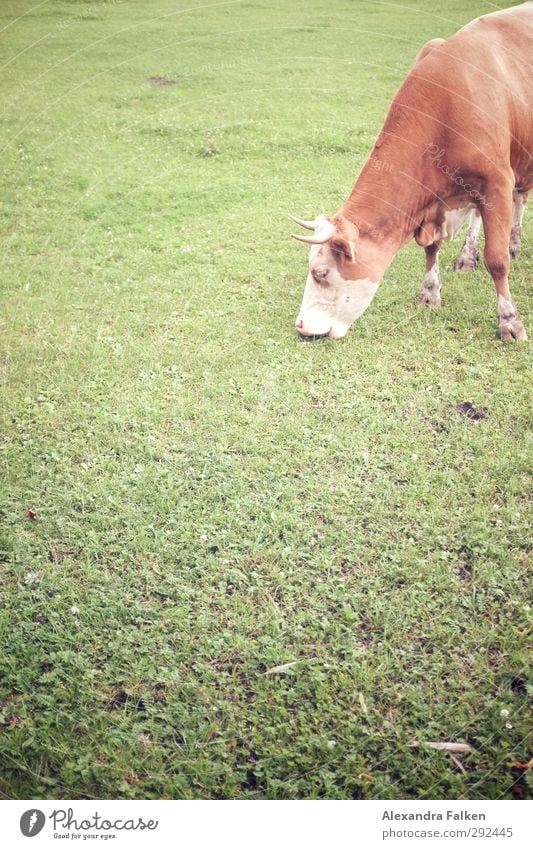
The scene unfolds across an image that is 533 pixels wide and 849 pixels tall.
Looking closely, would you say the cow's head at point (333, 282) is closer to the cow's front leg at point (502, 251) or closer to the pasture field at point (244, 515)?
the pasture field at point (244, 515)

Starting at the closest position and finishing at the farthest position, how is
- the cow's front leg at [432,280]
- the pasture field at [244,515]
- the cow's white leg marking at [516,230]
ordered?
1. the pasture field at [244,515]
2. the cow's front leg at [432,280]
3. the cow's white leg marking at [516,230]

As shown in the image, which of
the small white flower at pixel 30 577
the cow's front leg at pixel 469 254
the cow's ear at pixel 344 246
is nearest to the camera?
the small white flower at pixel 30 577

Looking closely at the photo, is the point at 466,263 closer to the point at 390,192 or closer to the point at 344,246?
the point at 390,192

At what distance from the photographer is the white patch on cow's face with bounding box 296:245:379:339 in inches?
271

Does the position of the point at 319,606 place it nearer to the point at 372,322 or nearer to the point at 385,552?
the point at 385,552

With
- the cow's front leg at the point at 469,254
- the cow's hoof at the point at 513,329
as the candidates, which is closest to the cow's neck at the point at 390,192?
the cow's hoof at the point at 513,329

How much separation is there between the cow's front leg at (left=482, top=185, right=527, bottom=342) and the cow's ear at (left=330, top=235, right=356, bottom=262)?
4.37 feet

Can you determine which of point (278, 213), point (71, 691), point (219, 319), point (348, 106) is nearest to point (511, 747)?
point (71, 691)

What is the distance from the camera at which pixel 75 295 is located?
8500mm

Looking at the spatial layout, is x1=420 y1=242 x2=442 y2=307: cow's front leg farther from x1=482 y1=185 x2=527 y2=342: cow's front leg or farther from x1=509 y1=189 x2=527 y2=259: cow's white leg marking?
x1=509 y1=189 x2=527 y2=259: cow's white leg marking

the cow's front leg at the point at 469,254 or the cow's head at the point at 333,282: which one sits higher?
the cow's head at the point at 333,282

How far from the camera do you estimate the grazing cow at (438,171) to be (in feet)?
21.5

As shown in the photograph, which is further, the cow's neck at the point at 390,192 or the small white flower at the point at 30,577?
the cow's neck at the point at 390,192

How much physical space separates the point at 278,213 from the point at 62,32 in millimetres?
8728
